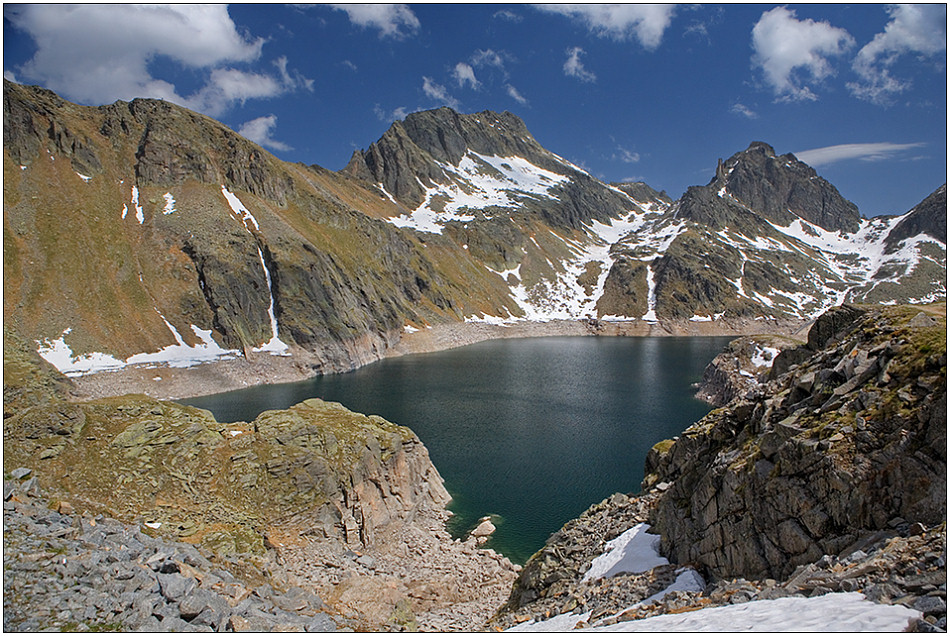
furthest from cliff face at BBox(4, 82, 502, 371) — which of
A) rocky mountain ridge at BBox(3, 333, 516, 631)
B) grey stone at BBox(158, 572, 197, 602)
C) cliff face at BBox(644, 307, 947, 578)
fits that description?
cliff face at BBox(644, 307, 947, 578)

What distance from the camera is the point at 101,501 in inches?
906

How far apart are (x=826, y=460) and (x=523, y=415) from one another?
2087 inches

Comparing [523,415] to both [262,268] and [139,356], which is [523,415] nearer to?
[139,356]

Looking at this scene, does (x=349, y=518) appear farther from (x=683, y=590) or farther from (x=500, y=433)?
(x=500, y=433)

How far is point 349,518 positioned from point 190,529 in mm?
9660

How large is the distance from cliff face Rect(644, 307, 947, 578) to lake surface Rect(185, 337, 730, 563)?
17.4m

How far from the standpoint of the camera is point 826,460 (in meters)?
13.6

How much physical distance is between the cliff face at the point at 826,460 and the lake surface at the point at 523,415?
57.0 feet

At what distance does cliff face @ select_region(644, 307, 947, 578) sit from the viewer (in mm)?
12352

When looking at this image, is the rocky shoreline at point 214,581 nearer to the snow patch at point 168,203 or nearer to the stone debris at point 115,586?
the stone debris at point 115,586

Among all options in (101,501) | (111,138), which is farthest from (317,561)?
(111,138)

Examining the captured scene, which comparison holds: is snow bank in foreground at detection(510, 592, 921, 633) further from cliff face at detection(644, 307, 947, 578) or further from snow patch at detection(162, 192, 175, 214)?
snow patch at detection(162, 192, 175, 214)

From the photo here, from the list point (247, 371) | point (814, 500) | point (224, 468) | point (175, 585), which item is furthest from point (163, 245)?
point (814, 500)

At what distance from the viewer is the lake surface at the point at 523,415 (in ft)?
129
